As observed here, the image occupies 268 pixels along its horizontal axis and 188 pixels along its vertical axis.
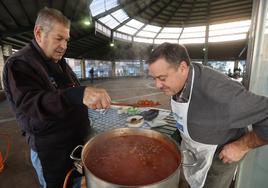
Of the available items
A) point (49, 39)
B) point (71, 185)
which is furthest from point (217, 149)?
point (49, 39)

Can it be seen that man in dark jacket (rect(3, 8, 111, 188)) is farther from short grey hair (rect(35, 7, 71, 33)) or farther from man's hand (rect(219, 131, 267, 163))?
man's hand (rect(219, 131, 267, 163))

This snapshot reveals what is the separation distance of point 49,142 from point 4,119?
211 inches

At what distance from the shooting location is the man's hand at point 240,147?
106cm

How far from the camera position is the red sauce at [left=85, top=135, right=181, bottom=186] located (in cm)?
73

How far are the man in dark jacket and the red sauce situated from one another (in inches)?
11.9

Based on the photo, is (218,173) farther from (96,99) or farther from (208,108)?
(96,99)

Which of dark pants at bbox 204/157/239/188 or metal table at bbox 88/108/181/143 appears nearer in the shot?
dark pants at bbox 204/157/239/188

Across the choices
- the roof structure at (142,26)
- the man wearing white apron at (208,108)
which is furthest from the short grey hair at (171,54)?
the roof structure at (142,26)

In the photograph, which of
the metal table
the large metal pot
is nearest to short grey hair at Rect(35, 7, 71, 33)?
the large metal pot

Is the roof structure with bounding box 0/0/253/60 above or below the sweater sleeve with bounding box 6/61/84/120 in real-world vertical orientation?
above

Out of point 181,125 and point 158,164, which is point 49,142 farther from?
point 181,125

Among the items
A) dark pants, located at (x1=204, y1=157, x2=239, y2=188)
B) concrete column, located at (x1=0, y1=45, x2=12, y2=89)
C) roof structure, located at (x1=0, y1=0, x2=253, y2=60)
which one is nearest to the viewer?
dark pants, located at (x1=204, y1=157, x2=239, y2=188)

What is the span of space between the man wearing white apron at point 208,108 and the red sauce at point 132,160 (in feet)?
1.15

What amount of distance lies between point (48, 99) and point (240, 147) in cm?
122
